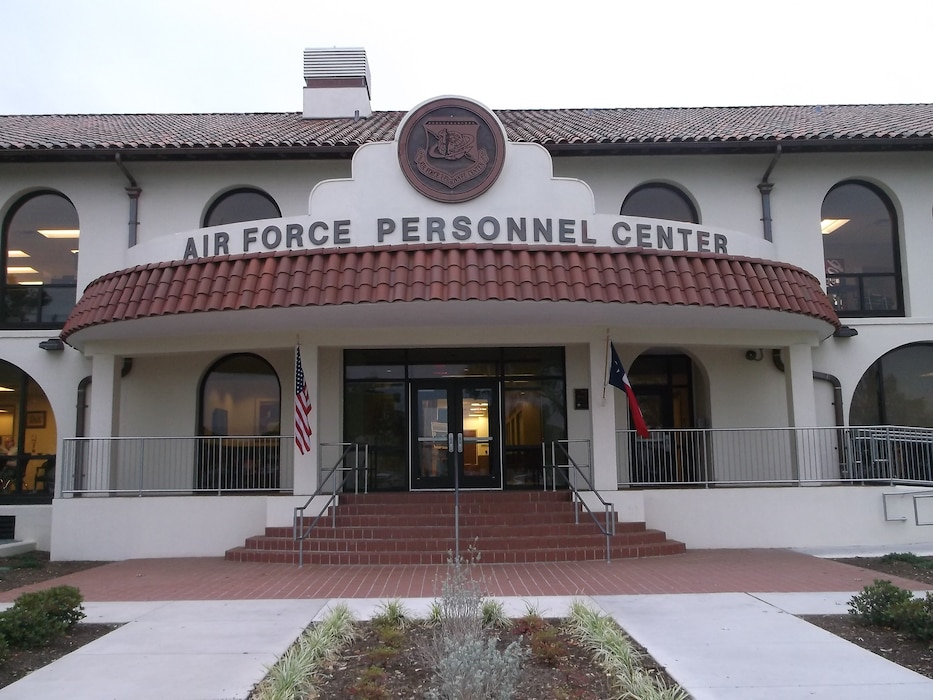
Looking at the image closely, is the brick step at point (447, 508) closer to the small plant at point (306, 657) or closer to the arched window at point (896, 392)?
the small plant at point (306, 657)

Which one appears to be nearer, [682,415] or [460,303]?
[460,303]

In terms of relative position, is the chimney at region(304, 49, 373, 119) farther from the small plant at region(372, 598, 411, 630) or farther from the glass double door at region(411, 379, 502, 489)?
the small plant at region(372, 598, 411, 630)

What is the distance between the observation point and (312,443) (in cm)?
1272

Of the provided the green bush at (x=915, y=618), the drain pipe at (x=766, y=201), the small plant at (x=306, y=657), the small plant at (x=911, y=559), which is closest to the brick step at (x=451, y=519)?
the small plant at (x=911, y=559)

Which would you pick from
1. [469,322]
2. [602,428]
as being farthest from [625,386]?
[469,322]

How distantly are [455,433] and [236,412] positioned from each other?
4.36m

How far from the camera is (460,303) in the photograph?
37.0ft

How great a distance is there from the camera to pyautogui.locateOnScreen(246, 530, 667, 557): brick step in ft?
37.7

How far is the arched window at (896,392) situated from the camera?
1512cm

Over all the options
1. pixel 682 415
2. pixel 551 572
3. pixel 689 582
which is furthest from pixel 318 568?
pixel 682 415

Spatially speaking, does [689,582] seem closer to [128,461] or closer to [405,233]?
[405,233]

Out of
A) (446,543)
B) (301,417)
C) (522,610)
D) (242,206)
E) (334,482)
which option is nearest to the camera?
(522,610)

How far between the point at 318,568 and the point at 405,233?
198 inches

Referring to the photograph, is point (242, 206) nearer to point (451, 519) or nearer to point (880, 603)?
point (451, 519)
